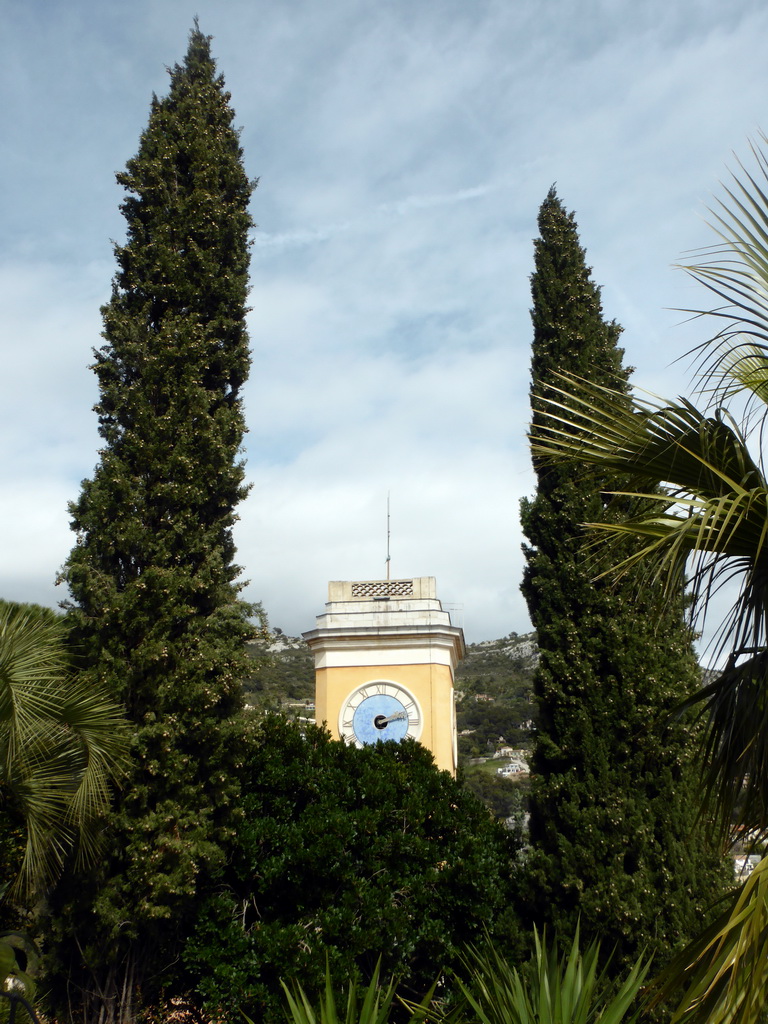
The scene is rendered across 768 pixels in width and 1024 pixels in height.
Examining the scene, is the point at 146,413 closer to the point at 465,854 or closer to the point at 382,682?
the point at 465,854

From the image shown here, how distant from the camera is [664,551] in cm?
444

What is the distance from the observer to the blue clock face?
735 inches

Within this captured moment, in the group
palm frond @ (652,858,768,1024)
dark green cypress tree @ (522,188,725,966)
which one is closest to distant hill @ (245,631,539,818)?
dark green cypress tree @ (522,188,725,966)

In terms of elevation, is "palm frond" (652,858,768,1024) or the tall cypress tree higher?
the tall cypress tree

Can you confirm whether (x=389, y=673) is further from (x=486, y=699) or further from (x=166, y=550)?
(x=486, y=699)

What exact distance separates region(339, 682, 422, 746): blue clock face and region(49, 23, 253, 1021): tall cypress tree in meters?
8.73

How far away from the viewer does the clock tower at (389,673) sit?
18703 mm

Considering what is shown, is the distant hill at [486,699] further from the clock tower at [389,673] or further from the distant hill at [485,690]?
the clock tower at [389,673]

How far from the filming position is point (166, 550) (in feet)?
33.0

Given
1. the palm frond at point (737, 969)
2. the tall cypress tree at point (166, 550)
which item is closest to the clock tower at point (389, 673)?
the tall cypress tree at point (166, 550)

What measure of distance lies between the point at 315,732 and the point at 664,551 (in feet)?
27.7

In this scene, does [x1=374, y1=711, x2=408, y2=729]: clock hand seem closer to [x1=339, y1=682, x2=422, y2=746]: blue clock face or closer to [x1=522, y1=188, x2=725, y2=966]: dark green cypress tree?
[x1=339, y1=682, x2=422, y2=746]: blue clock face

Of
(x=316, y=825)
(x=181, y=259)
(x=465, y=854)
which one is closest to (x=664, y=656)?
(x=465, y=854)

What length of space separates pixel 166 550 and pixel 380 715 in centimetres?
993
